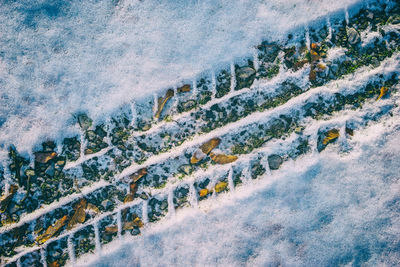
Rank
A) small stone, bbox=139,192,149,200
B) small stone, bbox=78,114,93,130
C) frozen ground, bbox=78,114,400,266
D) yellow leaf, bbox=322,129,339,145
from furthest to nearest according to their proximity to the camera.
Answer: small stone, bbox=139,192,149,200 → small stone, bbox=78,114,93,130 → yellow leaf, bbox=322,129,339,145 → frozen ground, bbox=78,114,400,266

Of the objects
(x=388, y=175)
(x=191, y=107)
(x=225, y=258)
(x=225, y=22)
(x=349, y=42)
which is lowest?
(x=225, y=258)

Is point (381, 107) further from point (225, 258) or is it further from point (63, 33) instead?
point (63, 33)

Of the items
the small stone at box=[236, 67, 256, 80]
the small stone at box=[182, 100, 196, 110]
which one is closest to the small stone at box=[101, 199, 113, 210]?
the small stone at box=[182, 100, 196, 110]

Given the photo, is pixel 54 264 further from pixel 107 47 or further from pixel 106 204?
pixel 107 47

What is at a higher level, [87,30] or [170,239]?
[87,30]

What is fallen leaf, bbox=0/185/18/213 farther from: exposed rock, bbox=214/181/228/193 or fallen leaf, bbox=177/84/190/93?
exposed rock, bbox=214/181/228/193

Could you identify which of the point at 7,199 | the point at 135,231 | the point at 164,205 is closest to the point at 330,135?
the point at 164,205

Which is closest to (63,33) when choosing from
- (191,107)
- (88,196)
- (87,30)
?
(87,30)
